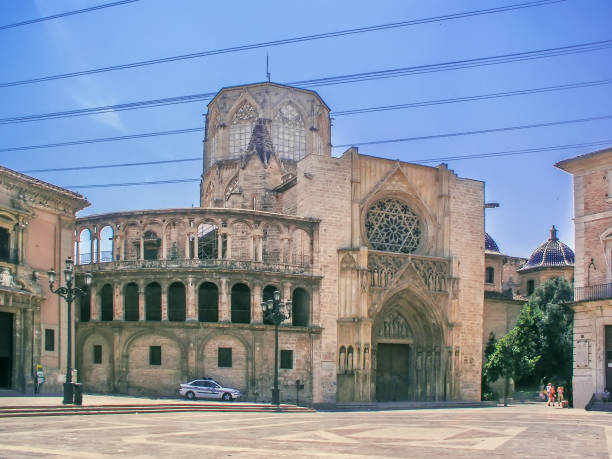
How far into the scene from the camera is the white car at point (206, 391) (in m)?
35.8

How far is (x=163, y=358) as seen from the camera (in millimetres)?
38031

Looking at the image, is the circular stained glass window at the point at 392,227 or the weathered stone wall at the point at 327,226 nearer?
the weathered stone wall at the point at 327,226

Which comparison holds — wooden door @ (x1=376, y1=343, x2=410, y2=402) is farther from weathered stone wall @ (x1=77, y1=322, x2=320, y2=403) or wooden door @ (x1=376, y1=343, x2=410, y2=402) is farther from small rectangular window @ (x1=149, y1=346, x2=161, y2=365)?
small rectangular window @ (x1=149, y1=346, x2=161, y2=365)

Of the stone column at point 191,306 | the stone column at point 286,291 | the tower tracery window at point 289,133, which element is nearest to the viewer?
the stone column at point 191,306

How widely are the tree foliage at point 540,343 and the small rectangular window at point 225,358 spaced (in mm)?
15942

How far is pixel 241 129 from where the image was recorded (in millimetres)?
51875

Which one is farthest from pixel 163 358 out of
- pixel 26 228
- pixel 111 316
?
pixel 26 228

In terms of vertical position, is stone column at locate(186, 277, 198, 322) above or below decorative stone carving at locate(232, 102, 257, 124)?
below

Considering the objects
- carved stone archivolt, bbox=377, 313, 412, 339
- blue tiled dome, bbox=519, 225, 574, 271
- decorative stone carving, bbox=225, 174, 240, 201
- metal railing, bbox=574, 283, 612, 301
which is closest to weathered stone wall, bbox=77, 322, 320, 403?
carved stone archivolt, bbox=377, 313, 412, 339

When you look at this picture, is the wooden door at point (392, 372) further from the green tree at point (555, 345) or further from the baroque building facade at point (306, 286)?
the green tree at point (555, 345)

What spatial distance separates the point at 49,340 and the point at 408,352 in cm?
2082

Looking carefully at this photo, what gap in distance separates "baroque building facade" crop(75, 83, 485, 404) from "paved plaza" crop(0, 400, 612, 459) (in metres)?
13.0

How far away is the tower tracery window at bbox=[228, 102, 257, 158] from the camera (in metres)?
51.6

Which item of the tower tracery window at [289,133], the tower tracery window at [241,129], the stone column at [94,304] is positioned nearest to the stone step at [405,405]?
the stone column at [94,304]
